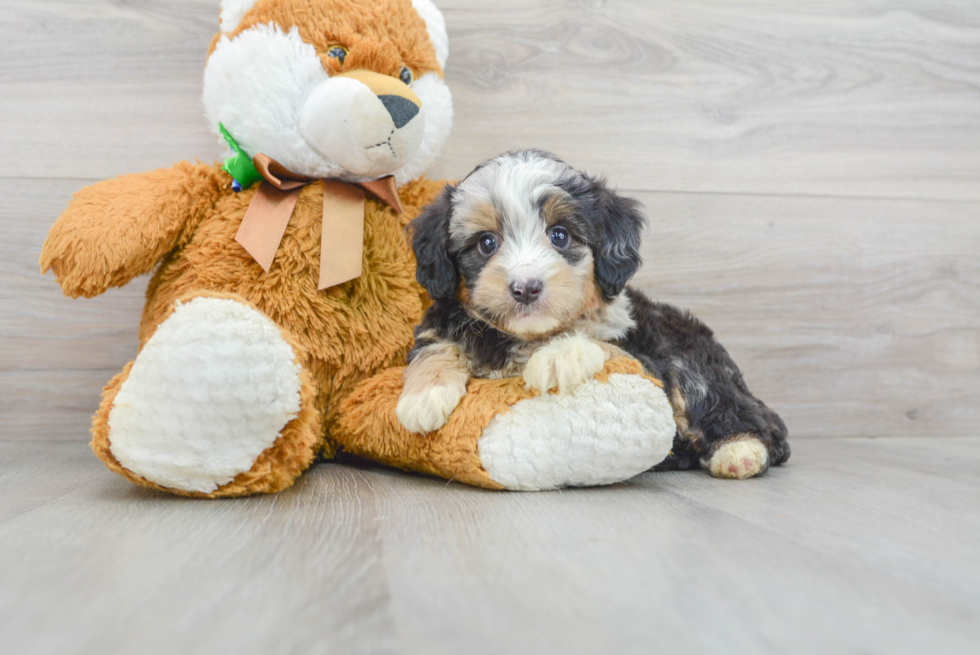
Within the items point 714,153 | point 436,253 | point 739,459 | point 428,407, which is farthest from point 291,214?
point 714,153

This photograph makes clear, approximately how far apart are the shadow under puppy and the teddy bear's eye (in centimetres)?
40

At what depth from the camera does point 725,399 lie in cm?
162

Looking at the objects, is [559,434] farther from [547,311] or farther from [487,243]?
[487,243]

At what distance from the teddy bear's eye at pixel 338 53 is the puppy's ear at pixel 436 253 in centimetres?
43

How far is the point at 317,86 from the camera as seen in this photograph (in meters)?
1.60

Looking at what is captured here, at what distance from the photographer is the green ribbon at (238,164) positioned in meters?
1.65

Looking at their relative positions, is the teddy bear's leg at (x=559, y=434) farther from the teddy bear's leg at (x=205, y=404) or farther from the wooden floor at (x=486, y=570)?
the teddy bear's leg at (x=205, y=404)

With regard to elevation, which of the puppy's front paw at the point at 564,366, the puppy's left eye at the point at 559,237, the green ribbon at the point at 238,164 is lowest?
the puppy's front paw at the point at 564,366

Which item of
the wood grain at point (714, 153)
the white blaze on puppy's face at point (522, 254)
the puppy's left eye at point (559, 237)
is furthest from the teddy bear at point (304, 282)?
the wood grain at point (714, 153)

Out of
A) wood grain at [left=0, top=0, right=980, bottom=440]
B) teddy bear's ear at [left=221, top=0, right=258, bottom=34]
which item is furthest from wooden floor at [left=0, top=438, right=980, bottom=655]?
teddy bear's ear at [left=221, top=0, right=258, bottom=34]

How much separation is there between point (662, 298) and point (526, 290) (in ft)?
3.31

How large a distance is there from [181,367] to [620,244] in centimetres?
89

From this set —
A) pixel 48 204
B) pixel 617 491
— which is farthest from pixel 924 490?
pixel 48 204

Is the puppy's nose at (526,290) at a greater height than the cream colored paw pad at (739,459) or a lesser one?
greater
